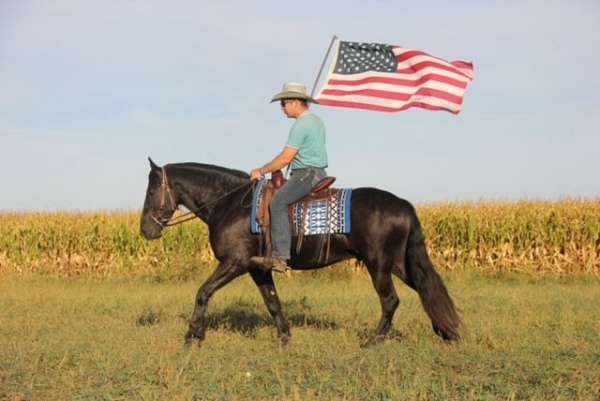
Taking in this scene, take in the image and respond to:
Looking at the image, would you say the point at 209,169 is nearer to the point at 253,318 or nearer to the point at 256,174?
the point at 256,174

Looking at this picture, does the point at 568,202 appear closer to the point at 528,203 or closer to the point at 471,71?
the point at 528,203

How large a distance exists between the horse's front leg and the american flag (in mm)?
4304

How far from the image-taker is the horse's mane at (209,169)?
9.67 metres

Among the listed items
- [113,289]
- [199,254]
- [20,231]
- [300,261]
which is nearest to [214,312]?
[300,261]

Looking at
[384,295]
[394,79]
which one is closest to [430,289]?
[384,295]

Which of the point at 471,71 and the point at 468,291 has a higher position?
the point at 471,71

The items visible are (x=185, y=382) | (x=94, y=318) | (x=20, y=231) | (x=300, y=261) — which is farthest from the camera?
(x=20, y=231)

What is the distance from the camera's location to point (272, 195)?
894 centimetres

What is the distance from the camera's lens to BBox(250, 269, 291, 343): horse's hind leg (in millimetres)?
9391

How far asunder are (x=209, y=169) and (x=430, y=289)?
3518 mm

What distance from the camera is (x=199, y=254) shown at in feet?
67.6

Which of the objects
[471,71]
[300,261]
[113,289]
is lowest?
[113,289]

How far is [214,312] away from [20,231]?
1234 centimetres

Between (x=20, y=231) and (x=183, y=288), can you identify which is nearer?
(x=183, y=288)
